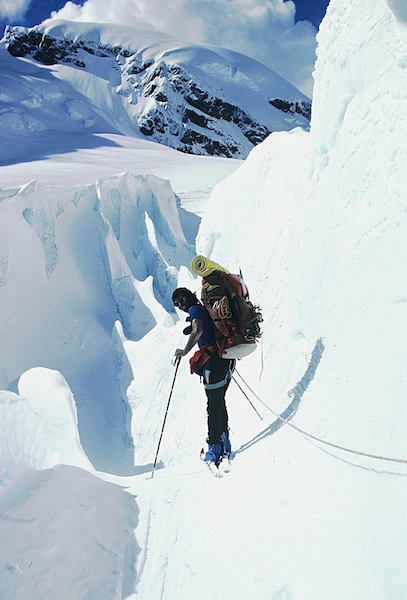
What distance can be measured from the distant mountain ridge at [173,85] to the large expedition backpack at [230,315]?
62.0 metres

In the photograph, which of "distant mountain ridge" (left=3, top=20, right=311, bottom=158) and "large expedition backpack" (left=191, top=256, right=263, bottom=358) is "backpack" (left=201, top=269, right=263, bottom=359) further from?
"distant mountain ridge" (left=3, top=20, right=311, bottom=158)

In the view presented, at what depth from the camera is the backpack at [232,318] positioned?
3.34 meters

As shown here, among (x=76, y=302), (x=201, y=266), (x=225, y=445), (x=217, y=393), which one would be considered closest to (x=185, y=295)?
(x=201, y=266)

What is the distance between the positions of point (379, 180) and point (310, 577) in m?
2.60

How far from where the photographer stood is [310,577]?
2.12m

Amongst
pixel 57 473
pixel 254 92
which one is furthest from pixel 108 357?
Answer: pixel 254 92

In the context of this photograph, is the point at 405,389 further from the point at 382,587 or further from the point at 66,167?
the point at 66,167

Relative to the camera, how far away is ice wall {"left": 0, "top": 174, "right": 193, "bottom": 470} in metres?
7.35

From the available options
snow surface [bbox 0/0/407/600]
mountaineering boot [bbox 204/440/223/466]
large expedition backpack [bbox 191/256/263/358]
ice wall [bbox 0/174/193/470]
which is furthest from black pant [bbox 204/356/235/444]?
ice wall [bbox 0/174/193/470]

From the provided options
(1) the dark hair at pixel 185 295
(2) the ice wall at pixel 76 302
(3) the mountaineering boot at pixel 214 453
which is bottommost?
(2) the ice wall at pixel 76 302

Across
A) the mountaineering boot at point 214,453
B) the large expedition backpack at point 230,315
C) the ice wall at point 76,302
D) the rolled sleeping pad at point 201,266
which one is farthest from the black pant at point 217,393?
the ice wall at point 76,302

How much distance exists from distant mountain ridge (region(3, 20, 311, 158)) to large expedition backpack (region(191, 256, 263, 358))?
6204 centimetres

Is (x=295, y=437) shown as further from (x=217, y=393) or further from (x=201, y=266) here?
(x=201, y=266)

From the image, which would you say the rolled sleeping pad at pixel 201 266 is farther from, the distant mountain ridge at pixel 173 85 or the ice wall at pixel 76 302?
the distant mountain ridge at pixel 173 85
